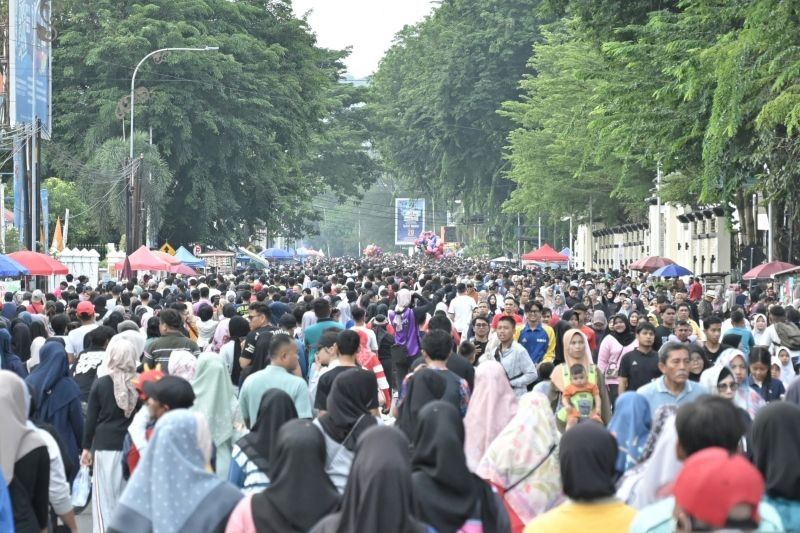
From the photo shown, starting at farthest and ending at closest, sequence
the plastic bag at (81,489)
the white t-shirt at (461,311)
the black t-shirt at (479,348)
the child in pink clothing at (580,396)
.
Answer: the white t-shirt at (461,311) → the black t-shirt at (479,348) → the plastic bag at (81,489) → the child in pink clothing at (580,396)

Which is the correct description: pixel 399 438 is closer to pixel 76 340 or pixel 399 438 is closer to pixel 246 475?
pixel 246 475

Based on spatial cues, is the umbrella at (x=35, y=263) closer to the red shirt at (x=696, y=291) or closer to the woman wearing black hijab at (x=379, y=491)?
the red shirt at (x=696, y=291)

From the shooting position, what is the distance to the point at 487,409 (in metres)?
9.03

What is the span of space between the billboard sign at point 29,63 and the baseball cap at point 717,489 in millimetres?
30667

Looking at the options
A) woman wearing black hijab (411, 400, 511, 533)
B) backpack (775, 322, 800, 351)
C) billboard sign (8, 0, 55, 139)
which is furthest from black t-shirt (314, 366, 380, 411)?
billboard sign (8, 0, 55, 139)

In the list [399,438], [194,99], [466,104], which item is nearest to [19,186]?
[194,99]

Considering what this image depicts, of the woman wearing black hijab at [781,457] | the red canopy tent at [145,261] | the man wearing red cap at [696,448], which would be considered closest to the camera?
the man wearing red cap at [696,448]

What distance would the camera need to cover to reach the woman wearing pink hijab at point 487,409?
29.6 ft

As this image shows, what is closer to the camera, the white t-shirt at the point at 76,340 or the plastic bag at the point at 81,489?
the plastic bag at the point at 81,489

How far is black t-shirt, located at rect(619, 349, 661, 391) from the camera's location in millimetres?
12375

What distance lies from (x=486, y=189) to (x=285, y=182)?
23971 millimetres

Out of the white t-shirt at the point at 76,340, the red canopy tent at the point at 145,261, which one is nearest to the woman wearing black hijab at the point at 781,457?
the white t-shirt at the point at 76,340

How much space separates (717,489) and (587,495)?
49.9 inches

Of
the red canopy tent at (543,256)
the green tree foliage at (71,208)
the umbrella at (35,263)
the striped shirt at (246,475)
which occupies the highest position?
the green tree foliage at (71,208)
